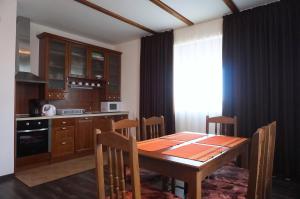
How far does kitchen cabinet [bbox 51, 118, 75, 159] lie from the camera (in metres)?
3.58

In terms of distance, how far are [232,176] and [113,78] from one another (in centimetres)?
376

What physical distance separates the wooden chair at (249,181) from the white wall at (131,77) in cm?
309

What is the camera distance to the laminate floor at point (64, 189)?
7.81 feet

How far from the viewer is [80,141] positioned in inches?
157

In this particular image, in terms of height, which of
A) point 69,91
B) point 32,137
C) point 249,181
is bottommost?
point 32,137

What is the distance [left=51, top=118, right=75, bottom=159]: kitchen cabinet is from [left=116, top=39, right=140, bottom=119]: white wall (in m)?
1.48

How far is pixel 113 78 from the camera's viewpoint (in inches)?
197

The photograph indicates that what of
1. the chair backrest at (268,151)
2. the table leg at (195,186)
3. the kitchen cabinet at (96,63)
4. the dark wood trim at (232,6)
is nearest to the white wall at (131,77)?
the kitchen cabinet at (96,63)

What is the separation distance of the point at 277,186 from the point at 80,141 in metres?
3.29

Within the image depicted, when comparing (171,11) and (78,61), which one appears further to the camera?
(78,61)

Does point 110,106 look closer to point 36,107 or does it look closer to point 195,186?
point 36,107

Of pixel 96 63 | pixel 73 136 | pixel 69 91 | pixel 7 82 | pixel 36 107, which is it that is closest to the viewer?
pixel 7 82

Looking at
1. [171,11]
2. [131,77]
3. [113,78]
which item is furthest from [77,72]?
[171,11]

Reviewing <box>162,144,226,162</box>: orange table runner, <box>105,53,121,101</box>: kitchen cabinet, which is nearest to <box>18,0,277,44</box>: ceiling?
<box>105,53,121,101</box>: kitchen cabinet
